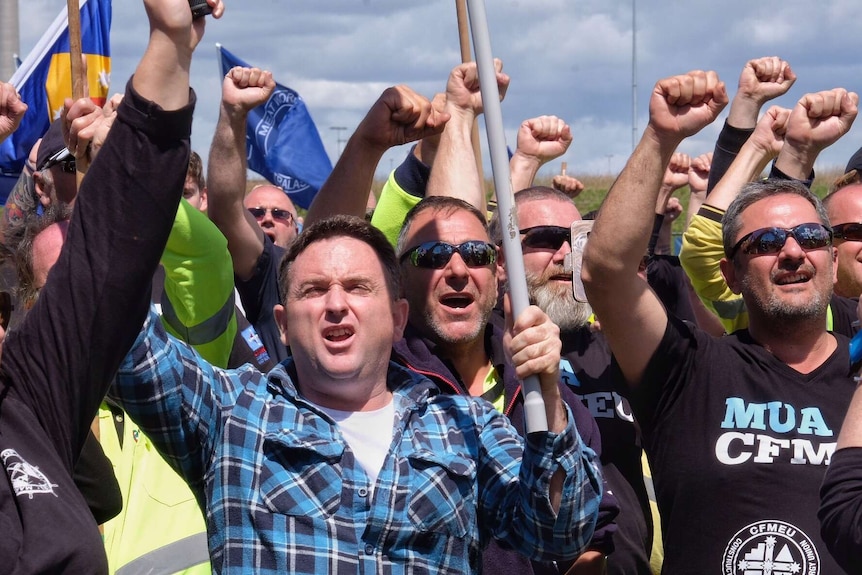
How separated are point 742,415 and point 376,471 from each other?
1276mm

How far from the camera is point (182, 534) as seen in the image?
3.17 meters

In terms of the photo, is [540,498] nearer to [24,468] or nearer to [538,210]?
[24,468]

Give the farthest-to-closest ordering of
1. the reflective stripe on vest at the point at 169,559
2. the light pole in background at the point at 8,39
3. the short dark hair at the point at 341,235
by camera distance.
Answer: the light pole in background at the point at 8,39 < the reflective stripe on vest at the point at 169,559 < the short dark hair at the point at 341,235

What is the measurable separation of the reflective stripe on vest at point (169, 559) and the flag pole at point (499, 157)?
1165mm

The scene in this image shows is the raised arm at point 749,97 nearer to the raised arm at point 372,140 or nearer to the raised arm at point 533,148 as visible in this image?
the raised arm at point 533,148

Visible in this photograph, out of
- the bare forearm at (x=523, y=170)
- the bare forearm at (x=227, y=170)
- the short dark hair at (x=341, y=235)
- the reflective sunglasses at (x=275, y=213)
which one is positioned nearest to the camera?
the short dark hair at (x=341, y=235)

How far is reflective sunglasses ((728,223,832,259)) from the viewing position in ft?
12.1

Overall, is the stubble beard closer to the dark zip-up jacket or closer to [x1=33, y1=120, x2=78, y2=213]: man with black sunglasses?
the dark zip-up jacket

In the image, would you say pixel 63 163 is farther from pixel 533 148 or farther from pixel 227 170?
pixel 533 148

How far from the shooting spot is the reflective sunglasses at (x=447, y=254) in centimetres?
369

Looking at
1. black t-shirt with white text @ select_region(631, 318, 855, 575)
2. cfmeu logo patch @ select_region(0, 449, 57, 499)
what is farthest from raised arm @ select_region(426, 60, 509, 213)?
cfmeu logo patch @ select_region(0, 449, 57, 499)

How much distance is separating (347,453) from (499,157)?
0.75 metres

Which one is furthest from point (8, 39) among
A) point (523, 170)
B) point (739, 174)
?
point (739, 174)

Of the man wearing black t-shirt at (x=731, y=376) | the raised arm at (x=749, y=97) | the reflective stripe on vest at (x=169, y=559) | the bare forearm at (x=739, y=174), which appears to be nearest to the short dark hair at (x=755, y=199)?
the man wearing black t-shirt at (x=731, y=376)
